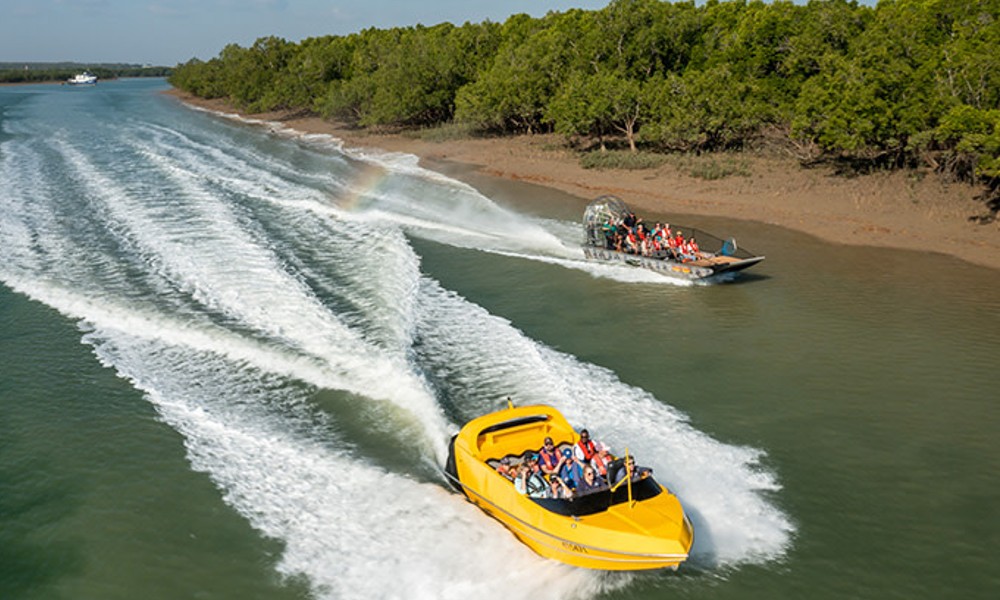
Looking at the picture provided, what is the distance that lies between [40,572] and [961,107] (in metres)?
34.0

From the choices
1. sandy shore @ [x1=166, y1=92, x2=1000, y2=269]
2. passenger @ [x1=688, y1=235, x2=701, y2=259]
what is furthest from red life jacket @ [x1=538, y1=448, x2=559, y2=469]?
sandy shore @ [x1=166, y1=92, x2=1000, y2=269]

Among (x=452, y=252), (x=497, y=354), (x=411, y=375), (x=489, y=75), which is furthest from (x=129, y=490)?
(x=489, y=75)

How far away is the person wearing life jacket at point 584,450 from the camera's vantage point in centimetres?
1377

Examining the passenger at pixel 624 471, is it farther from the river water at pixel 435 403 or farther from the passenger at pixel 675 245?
the passenger at pixel 675 245

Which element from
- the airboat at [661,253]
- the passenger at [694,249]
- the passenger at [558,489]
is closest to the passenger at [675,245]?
the airboat at [661,253]

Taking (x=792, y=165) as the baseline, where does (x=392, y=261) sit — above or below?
below

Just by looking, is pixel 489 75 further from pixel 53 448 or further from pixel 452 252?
pixel 53 448

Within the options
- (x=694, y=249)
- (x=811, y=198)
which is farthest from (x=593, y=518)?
(x=811, y=198)

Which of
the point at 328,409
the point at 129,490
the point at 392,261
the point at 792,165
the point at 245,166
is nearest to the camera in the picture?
the point at 129,490

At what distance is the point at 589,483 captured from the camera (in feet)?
43.3

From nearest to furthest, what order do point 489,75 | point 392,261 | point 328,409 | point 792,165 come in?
point 328,409 < point 392,261 < point 792,165 < point 489,75

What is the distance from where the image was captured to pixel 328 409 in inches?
713

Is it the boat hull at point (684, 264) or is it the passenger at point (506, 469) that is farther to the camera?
the boat hull at point (684, 264)

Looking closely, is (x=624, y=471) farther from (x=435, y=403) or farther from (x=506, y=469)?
(x=435, y=403)
